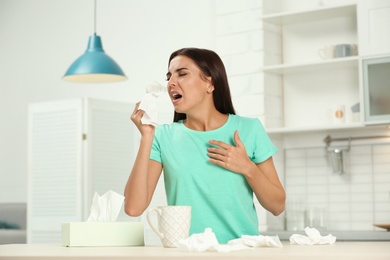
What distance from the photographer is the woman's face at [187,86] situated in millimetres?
2238

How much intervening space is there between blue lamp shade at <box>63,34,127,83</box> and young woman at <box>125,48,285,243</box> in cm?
232

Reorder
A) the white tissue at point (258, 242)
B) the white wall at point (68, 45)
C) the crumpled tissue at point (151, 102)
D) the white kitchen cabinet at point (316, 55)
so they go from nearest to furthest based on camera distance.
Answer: the white tissue at point (258, 242), the crumpled tissue at point (151, 102), the white kitchen cabinet at point (316, 55), the white wall at point (68, 45)

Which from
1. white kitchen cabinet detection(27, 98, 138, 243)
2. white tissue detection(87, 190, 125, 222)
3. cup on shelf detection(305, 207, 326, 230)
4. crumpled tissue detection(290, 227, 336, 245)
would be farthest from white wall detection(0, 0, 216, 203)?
crumpled tissue detection(290, 227, 336, 245)

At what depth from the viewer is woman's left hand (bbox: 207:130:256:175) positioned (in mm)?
2084

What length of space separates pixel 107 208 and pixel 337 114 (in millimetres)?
2558

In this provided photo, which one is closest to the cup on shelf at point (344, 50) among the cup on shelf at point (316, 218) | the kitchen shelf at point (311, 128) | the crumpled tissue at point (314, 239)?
the kitchen shelf at point (311, 128)

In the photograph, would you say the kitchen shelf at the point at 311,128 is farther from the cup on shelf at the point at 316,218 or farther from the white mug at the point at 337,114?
the cup on shelf at the point at 316,218

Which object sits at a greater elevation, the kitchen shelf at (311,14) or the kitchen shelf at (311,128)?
the kitchen shelf at (311,14)

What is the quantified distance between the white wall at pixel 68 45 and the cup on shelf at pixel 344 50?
98cm

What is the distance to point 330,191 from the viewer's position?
4.44m

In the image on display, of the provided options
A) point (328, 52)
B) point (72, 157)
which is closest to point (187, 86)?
point (328, 52)

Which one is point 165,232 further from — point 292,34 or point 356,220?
point 292,34

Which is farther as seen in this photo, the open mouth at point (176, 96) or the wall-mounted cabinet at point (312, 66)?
the wall-mounted cabinet at point (312, 66)

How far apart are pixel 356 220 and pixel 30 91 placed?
305 centimetres
